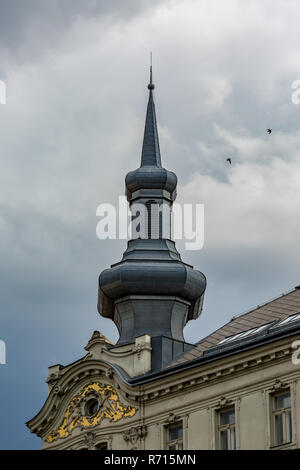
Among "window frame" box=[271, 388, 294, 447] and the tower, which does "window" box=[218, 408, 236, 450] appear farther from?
the tower

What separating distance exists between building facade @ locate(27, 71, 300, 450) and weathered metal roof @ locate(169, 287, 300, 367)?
0.29 ft

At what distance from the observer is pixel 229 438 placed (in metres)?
66.1

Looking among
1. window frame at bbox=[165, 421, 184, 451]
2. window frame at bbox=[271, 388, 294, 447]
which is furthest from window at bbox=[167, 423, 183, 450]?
window frame at bbox=[271, 388, 294, 447]

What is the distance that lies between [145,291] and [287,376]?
14.8 metres

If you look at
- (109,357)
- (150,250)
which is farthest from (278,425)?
(150,250)

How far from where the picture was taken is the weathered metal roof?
70.9 m

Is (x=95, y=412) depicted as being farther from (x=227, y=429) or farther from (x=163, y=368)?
(x=227, y=429)

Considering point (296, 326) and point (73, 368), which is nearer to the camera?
point (296, 326)

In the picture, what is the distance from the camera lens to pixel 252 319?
72.8m

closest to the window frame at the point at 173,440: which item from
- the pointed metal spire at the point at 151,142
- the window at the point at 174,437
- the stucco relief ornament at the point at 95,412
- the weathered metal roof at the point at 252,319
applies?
the window at the point at 174,437

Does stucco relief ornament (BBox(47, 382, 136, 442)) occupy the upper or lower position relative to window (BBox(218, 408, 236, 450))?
upper

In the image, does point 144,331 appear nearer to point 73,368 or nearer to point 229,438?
point 73,368

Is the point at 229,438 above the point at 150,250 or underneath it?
underneath
